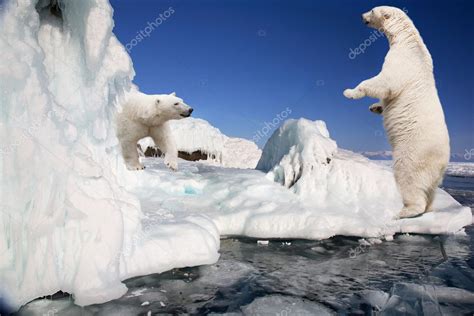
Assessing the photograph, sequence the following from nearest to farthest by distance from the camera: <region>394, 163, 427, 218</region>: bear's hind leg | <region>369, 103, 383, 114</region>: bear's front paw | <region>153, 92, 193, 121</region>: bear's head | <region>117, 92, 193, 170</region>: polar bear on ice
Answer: <region>394, 163, 427, 218</region>: bear's hind leg → <region>369, 103, 383, 114</region>: bear's front paw → <region>117, 92, 193, 170</region>: polar bear on ice → <region>153, 92, 193, 121</region>: bear's head

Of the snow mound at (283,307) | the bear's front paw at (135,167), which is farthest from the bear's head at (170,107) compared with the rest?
the snow mound at (283,307)

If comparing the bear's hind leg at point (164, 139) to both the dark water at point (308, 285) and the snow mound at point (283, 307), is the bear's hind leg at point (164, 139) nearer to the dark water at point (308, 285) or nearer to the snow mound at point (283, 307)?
the dark water at point (308, 285)

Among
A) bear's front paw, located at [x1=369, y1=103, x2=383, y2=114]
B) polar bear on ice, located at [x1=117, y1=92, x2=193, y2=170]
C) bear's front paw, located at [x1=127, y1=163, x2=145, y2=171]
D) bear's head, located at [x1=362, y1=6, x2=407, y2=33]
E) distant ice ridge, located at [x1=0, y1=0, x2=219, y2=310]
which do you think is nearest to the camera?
distant ice ridge, located at [x1=0, y1=0, x2=219, y2=310]

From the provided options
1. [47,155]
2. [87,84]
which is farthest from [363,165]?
[47,155]

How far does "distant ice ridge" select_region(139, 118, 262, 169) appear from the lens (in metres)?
→ 15.9

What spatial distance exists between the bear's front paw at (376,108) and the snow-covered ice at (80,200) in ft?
5.30

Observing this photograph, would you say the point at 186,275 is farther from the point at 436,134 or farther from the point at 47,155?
the point at 436,134

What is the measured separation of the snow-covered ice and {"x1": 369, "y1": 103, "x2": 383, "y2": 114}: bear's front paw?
1614 mm

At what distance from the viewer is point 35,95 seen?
2.19m

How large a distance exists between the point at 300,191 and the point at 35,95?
3.50 m

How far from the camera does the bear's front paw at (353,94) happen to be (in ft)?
14.6

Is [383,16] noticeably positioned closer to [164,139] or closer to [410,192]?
[410,192]

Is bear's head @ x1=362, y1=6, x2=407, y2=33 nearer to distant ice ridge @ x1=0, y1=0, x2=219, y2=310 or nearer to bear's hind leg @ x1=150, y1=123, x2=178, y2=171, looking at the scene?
distant ice ridge @ x1=0, y1=0, x2=219, y2=310

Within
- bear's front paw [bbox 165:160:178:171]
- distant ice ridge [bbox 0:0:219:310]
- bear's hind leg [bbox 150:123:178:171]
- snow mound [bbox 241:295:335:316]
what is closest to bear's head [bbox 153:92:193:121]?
bear's hind leg [bbox 150:123:178:171]
